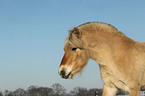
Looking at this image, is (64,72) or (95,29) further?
(95,29)

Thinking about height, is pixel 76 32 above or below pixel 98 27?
below

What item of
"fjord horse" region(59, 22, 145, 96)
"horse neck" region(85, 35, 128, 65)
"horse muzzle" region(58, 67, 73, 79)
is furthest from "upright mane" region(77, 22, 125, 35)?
"horse muzzle" region(58, 67, 73, 79)

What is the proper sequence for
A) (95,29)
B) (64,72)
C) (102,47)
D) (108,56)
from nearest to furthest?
(64,72), (108,56), (102,47), (95,29)

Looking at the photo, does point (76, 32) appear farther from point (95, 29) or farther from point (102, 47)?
point (102, 47)

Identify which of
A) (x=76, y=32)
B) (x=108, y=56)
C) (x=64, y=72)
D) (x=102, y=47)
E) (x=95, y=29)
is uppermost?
(x=95, y=29)

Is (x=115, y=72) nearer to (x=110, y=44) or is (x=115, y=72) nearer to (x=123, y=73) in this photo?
(x=123, y=73)

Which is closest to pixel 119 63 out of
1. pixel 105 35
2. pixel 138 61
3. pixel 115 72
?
pixel 115 72

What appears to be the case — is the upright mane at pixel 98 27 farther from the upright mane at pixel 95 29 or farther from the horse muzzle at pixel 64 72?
the horse muzzle at pixel 64 72

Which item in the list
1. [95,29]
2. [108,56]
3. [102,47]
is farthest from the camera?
[95,29]

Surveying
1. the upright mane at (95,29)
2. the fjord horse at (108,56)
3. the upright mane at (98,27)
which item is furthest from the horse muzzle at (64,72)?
the upright mane at (98,27)

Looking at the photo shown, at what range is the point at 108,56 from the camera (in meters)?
5.22

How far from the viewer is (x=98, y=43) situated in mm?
5367

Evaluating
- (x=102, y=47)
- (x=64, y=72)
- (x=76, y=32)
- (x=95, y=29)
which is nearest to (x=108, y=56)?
(x=102, y=47)

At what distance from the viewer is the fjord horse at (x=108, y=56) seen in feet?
16.4
